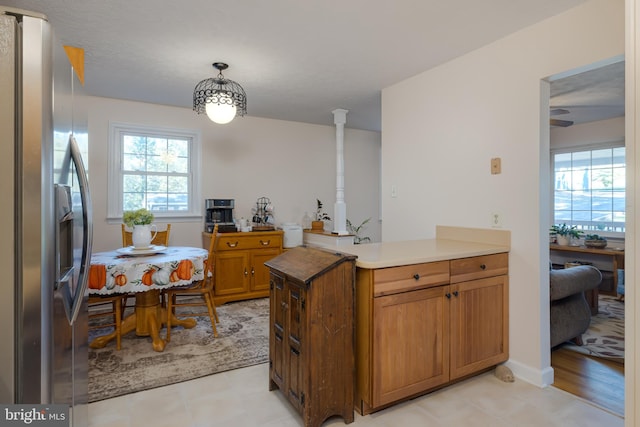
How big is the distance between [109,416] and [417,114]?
3274 millimetres

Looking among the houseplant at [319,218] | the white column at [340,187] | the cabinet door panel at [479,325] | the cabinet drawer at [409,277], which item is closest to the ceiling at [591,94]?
the cabinet door panel at [479,325]

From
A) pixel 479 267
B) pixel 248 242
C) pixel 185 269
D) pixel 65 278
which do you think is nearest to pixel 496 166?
pixel 479 267

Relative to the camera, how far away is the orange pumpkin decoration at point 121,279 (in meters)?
2.63

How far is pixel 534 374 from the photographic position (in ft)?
7.72

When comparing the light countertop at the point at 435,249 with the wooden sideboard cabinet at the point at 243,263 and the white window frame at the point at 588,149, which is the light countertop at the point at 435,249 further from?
the white window frame at the point at 588,149

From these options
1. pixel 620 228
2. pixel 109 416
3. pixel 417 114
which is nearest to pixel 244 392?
pixel 109 416

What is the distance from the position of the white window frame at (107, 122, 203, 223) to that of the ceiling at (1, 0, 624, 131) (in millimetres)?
566

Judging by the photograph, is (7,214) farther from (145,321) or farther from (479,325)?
(479,325)

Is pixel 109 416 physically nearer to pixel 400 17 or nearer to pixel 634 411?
pixel 634 411

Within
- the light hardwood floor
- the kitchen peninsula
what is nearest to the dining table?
the kitchen peninsula

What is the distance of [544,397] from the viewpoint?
2.18 meters

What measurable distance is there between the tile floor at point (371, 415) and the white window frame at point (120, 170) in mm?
2640

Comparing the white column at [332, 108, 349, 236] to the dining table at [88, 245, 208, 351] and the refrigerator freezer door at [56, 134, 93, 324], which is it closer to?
the dining table at [88, 245, 208, 351]

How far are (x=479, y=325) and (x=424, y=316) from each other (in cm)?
55
